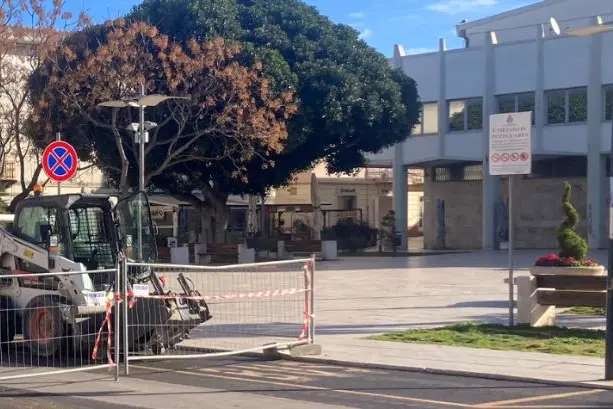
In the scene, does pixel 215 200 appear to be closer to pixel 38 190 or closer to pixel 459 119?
pixel 459 119

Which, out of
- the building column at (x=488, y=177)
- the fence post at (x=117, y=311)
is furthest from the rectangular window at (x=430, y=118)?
the fence post at (x=117, y=311)

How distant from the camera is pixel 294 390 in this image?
1077 centimetres

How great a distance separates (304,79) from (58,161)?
19.3 metres

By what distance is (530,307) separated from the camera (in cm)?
1546

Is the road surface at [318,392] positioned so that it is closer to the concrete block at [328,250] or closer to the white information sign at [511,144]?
the white information sign at [511,144]

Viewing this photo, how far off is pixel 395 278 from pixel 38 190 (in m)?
13.7

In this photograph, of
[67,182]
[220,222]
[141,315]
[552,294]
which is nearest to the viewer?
[141,315]

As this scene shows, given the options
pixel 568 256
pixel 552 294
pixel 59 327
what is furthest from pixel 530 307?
pixel 59 327

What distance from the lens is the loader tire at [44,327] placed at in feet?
41.8

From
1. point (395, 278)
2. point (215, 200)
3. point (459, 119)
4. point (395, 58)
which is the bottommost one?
point (395, 278)

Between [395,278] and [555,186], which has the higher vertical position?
[555,186]

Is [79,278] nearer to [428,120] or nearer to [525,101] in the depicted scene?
[525,101]

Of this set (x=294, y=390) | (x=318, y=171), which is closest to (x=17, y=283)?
(x=294, y=390)

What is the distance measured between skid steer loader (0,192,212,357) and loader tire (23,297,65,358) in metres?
0.01
